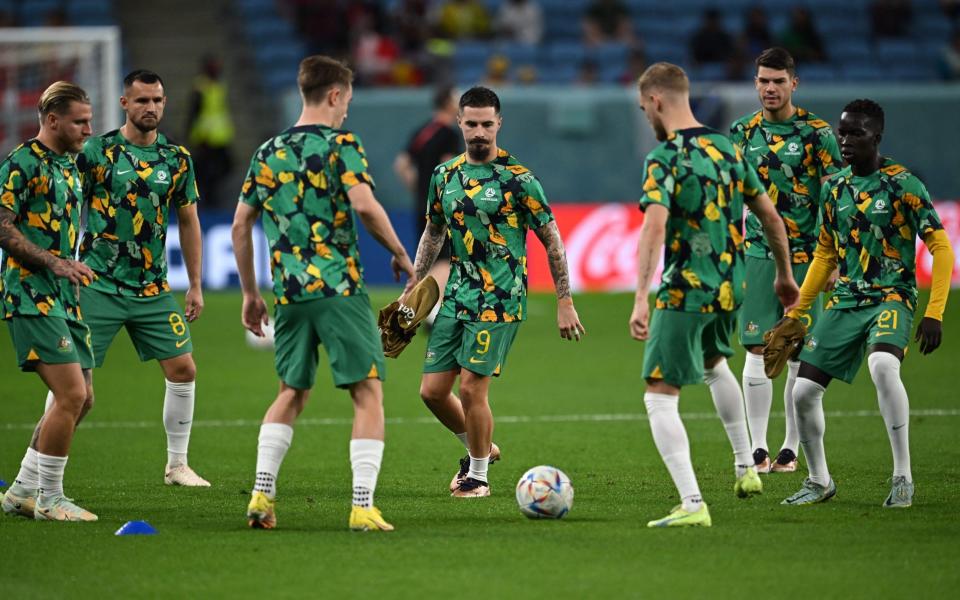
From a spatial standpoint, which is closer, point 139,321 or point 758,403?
point 139,321

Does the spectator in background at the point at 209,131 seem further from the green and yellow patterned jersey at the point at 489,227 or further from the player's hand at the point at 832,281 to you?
the player's hand at the point at 832,281

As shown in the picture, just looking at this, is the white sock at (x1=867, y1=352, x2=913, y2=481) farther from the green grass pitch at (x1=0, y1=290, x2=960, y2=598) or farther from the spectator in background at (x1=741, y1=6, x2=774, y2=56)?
the spectator in background at (x1=741, y1=6, x2=774, y2=56)

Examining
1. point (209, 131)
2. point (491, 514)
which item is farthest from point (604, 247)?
point (491, 514)

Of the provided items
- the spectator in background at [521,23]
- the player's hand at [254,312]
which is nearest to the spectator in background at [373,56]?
the spectator in background at [521,23]

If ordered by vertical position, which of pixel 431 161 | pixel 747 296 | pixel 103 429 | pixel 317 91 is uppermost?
pixel 431 161

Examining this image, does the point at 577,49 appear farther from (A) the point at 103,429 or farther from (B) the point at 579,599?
(B) the point at 579,599

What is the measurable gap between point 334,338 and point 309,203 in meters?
0.65

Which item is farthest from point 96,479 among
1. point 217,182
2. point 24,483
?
point 217,182

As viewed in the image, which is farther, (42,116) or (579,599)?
(42,116)

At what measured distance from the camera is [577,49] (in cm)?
2541

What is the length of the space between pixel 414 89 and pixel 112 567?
1781 centimetres

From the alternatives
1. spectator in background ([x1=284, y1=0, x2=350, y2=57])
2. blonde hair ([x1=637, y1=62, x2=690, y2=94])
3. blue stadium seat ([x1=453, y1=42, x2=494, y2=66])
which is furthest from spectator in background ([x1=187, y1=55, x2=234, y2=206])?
blonde hair ([x1=637, y1=62, x2=690, y2=94])

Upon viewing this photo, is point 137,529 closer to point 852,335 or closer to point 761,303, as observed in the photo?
point 852,335

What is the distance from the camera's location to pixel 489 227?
26.7ft
